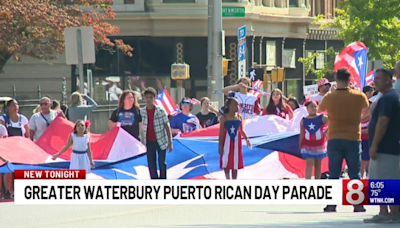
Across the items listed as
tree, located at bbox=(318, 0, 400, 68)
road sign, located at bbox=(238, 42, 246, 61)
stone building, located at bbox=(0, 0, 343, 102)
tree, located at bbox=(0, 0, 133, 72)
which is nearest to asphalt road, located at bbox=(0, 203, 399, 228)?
road sign, located at bbox=(238, 42, 246, 61)

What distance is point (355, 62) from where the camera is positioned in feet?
70.1

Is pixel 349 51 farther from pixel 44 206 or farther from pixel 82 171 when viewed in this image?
pixel 44 206

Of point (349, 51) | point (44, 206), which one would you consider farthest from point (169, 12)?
point (44, 206)

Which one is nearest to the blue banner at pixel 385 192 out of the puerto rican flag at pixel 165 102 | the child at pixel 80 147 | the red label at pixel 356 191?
the red label at pixel 356 191

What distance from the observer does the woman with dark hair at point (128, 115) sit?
695 inches

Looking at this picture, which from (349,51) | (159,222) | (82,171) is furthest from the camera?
(349,51)

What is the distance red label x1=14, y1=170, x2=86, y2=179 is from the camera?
15.7 metres

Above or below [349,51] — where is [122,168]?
below

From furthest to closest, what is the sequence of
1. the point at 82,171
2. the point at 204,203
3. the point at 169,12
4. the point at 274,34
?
the point at 274,34
the point at 169,12
the point at 82,171
the point at 204,203

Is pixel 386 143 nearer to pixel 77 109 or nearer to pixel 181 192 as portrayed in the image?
pixel 181 192

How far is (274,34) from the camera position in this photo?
46.2 meters

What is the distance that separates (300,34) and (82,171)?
3315 cm

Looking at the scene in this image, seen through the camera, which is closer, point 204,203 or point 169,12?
point 204,203

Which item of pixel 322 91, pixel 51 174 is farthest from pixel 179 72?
pixel 51 174
